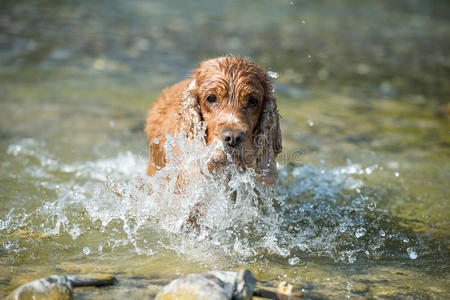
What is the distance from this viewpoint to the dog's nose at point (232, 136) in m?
4.09

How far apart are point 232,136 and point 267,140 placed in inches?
27.7

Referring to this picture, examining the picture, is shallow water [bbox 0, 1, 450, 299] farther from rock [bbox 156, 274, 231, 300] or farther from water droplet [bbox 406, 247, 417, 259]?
rock [bbox 156, 274, 231, 300]

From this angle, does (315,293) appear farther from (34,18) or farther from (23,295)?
(34,18)

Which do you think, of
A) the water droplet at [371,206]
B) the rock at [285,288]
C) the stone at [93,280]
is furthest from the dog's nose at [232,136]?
the water droplet at [371,206]

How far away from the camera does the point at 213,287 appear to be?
324 centimetres

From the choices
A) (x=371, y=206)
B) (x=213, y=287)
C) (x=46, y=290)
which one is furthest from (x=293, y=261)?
(x=46, y=290)

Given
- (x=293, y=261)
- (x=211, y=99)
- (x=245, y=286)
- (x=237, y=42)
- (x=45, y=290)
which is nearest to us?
(x=45, y=290)

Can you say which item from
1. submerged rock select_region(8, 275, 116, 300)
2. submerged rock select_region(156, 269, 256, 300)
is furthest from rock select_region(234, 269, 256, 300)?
submerged rock select_region(8, 275, 116, 300)

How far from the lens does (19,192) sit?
5316 mm

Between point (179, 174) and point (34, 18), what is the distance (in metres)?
11.9

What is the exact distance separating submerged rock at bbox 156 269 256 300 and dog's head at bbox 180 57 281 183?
1.21 m

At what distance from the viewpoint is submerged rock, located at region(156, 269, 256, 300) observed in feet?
10.5

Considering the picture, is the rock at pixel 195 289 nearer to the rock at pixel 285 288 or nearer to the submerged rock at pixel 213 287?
the submerged rock at pixel 213 287

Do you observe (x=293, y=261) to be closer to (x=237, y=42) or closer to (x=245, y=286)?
(x=245, y=286)
